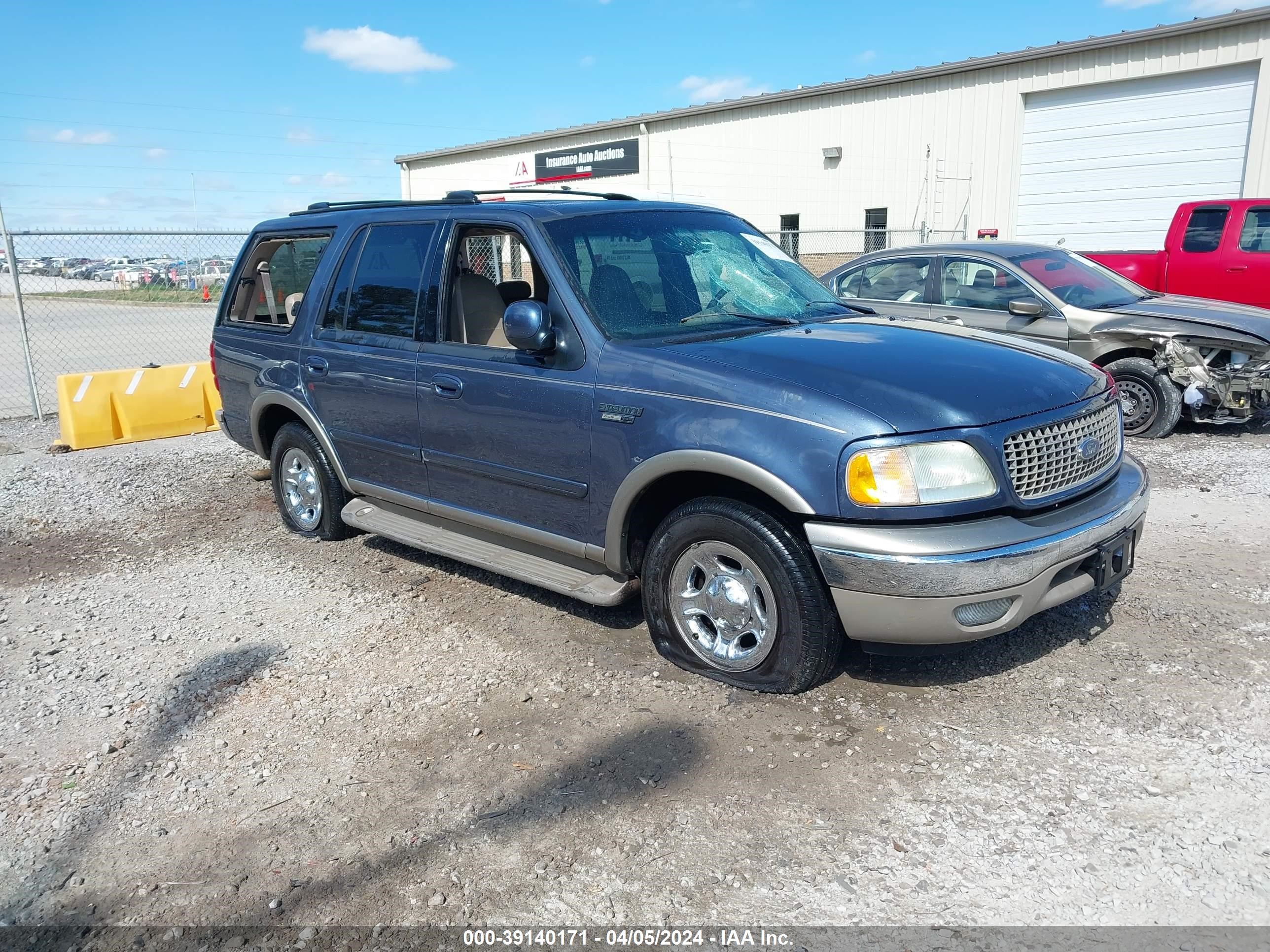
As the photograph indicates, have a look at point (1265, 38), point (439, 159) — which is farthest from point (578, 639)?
point (439, 159)

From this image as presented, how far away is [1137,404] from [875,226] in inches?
573

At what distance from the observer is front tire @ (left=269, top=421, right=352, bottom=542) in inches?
228

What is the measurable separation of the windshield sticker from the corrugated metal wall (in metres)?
11.6

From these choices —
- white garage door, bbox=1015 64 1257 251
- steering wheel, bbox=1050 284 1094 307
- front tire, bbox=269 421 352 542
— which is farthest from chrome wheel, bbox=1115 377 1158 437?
white garage door, bbox=1015 64 1257 251

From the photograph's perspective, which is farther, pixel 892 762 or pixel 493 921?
pixel 892 762

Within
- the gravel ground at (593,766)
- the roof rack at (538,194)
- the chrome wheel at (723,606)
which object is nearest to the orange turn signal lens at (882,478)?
the chrome wheel at (723,606)

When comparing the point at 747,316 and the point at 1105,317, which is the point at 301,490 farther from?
the point at 1105,317

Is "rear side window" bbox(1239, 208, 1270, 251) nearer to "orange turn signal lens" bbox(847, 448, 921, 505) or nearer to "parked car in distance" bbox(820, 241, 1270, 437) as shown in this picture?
"parked car in distance" bbox(820, 241, 1270, 437)

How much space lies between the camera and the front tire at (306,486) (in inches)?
228

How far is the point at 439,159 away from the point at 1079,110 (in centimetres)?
2214

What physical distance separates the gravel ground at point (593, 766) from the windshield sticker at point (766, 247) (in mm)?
1971

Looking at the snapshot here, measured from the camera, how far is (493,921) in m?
2.65

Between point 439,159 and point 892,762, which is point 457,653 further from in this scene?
point 439,159

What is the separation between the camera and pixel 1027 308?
7.87 meters
